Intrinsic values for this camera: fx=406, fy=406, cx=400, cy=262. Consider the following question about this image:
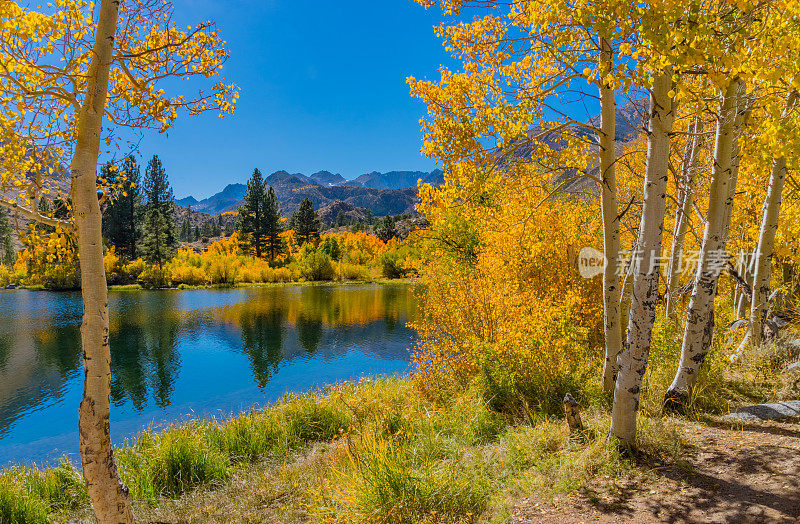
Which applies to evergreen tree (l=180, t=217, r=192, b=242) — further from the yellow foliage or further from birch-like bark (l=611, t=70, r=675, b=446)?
birch-like bark (l=611, t=70, r=675, b=446)

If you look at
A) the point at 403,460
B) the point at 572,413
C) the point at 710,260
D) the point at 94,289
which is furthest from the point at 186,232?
the point at 710,260

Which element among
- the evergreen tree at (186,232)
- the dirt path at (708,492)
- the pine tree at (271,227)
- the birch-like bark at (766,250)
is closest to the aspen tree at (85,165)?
the dirt path at (708,492)

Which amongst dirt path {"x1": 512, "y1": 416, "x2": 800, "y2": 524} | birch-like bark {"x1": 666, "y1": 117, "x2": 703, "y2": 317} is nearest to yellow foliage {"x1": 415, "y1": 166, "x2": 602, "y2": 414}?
birch-like bark {"x1": 666, "y1": 117, "x2": 703, "y2": 317}

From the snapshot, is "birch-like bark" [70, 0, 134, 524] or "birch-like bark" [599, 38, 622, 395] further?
"birch-like bark" [599, 38, 622, 395]

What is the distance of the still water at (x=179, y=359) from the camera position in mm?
11086

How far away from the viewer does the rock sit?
169 inches

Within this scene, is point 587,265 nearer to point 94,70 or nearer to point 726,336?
point 726,336

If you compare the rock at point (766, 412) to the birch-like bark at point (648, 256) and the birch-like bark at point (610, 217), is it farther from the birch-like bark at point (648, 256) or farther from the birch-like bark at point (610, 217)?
the birch-like bark at point (648, 256)

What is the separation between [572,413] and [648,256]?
1.90 m

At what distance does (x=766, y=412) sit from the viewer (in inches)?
172

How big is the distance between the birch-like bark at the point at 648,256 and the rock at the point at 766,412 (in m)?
1.64

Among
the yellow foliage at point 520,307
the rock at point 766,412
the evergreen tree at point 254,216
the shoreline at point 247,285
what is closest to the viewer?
the rock at point 766,412

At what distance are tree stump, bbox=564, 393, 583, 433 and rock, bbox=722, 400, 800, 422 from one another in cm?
157

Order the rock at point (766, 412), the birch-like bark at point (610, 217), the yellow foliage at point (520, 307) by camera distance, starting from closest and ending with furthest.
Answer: the rock at point (766, 412) → the birch-like bark at point (610, 217) → the yellow foliage at point (520, 307)
